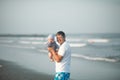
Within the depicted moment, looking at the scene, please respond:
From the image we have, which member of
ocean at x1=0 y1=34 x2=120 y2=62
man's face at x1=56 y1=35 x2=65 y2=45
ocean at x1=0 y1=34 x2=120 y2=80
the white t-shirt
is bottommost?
ocean at x1=0 y1=34 x2=120 y2=62

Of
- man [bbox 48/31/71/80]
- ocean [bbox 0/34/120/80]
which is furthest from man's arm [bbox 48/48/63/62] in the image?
ocean [bbox 0/34/120/80]

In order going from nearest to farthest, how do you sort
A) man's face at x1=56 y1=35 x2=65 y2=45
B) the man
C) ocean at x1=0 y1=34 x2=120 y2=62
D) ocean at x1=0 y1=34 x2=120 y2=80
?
the man < man's face at x1=56 y1=35 x2=65 y2=45 < ocean at x1=0 y1=34 x2=120 y2=80 < ocean at x1=0 y1=34 x2=120 y2=62

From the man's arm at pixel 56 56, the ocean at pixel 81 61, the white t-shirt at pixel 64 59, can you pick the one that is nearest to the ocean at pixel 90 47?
the ocean at pixel 81 61

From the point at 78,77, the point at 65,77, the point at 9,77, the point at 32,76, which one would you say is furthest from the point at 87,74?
the point at 65,77

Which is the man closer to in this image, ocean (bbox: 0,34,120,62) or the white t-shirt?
the white t-shirt

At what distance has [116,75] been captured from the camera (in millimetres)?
9945

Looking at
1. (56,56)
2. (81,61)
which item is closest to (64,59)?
(56,56)

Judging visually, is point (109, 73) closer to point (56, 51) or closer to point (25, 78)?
point (25, 78)

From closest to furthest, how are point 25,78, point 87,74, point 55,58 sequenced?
point 55,58 → point 25,78 → point 87,74

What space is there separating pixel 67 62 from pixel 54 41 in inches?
18.5

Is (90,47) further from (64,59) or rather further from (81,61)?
(64,59)

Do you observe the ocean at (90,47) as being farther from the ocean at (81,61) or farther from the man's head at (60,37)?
the man's head at (60,37)

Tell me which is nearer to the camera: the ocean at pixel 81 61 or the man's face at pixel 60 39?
the man's face at pixel 60 39

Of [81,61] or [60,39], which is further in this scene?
[81,61]
